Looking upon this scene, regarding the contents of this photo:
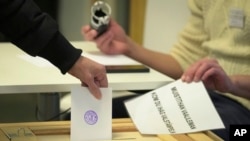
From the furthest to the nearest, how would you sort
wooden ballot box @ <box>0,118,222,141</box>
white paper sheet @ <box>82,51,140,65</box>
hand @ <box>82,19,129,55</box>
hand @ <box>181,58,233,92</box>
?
1. hand @ <box>82,19,129,55</box>
2. white paper sheet @ <box>82,51,140,65</box>
3. hand @ <box>181,58,233,92</box>
4. wooden ballot box @ <box>0,118,222,141</box>

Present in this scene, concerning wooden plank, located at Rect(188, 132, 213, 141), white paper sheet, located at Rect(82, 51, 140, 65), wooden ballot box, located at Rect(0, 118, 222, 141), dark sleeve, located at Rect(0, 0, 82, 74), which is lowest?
wooden plank, located at Rect(188, 132, 213, 141)

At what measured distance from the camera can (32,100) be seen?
227 cm

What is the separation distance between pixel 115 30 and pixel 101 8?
4.2 inches

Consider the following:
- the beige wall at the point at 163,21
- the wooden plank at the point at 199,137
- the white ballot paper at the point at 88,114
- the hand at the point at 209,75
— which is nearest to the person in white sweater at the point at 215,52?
the hand at the point at 209,75

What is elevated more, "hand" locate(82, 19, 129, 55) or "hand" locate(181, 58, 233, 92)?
"hand" locate(82, 19, 129, 55)

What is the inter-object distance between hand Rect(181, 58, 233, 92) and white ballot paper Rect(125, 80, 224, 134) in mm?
28

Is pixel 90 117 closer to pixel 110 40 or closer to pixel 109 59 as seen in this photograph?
pixel 109 59

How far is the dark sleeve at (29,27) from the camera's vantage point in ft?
3.35

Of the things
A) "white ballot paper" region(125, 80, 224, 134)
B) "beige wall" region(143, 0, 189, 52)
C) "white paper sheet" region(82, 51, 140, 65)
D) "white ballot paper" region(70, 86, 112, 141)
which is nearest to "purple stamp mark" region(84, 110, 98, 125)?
"white ballot paper" region(70, 86, 112, 141)

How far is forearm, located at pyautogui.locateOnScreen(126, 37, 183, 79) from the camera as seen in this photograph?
1.79 metres

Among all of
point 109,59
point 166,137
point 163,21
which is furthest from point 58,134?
point 163,21

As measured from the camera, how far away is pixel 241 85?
1.47 meters

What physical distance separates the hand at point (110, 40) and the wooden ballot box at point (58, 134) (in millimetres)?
578

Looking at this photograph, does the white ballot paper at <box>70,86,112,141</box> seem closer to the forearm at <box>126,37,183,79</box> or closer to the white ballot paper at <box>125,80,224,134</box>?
the white ballot paper at <box>125,80,224,134</box>
